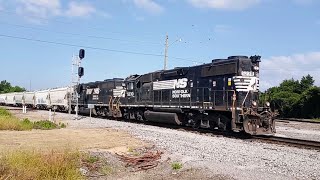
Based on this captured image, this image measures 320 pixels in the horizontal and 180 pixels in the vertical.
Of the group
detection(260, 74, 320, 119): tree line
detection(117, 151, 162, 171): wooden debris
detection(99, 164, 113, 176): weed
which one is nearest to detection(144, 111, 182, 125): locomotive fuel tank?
detection(117, 151, 162, 171): wooden debris

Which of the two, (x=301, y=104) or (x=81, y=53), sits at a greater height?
(x=81, y=53)

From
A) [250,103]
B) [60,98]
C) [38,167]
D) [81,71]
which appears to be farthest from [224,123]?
[60,98]

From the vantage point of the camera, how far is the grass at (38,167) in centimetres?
739

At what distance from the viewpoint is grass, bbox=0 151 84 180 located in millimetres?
7391

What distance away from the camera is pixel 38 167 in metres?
8.11

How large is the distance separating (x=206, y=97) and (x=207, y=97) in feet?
0.29

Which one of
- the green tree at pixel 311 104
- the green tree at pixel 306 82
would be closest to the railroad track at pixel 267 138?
the green tree at pixel 311 104

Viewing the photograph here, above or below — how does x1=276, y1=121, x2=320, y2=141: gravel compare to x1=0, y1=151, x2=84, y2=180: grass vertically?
below

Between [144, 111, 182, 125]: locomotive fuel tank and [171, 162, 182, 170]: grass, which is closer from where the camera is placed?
[171, 162, 182, 170]: grass

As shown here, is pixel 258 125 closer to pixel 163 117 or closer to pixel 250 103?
pixel 250 103

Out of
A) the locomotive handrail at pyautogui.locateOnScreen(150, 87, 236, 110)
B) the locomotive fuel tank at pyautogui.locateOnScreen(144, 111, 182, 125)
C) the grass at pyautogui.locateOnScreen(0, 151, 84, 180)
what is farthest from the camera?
the locomotive fuel tank at pyautogui.locateOnScreen(144, 111, 182, 125)

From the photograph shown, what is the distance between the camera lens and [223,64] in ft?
62.6

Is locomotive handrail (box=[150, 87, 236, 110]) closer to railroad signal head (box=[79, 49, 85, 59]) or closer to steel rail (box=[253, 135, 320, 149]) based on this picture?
steel rail (box=[253, 135, 320, 149])

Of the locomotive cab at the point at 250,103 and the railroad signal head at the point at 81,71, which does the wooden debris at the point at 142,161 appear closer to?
the locomotive cab at the point at 250,103
